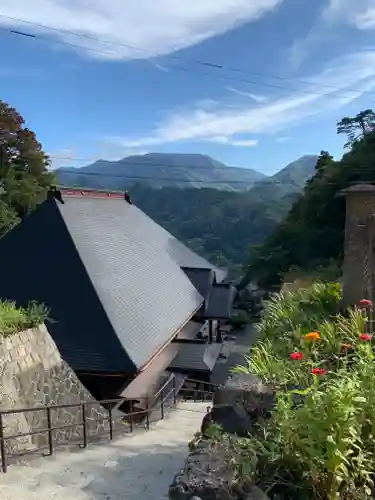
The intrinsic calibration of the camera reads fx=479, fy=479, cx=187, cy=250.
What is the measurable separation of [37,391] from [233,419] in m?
4.11

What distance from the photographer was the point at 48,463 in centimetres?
498

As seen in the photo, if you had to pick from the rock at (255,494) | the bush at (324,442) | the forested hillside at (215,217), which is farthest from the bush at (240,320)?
the forested hillside at (215,217)

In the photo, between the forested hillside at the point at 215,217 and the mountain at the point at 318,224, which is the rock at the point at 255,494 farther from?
the forested hillside at the point at 215,217

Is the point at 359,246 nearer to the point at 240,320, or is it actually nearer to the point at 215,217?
the point at 240,320

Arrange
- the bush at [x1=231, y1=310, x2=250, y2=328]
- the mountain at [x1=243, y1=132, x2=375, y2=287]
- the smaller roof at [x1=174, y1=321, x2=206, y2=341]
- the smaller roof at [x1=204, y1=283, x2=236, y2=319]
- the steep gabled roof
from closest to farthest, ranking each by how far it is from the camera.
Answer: the steep gabled roof, the smaller roof at [x1=174, y1=321, x2=206, y2=341], the smaller roof at [x1=204, y1=283, x2=236, y2=319], the mountain at [x1=243, y1=132, x2=375, y2=287], the bush at [x1=231, y1=310, x2=250, y2=328]

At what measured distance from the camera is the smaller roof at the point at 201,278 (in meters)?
17.2

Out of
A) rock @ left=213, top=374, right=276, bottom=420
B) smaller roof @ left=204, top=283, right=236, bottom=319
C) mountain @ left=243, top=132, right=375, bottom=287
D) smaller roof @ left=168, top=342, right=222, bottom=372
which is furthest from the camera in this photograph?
mountain @ left=243, top=132, right=375, bottom=287

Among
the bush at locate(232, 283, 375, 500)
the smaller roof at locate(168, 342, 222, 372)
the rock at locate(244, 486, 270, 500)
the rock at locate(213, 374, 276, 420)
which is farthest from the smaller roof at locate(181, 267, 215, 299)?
the rock at locate(244, 486, 270, 500)

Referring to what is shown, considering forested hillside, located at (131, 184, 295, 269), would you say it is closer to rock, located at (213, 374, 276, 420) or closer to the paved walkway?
the paved walkway

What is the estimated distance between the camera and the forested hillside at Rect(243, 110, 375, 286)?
23.7m

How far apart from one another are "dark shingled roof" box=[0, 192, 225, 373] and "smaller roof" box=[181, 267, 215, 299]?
219cm

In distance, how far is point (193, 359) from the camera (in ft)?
41.5

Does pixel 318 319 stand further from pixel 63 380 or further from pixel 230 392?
pixel 63 380

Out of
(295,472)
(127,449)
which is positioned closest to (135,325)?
(127,449)
